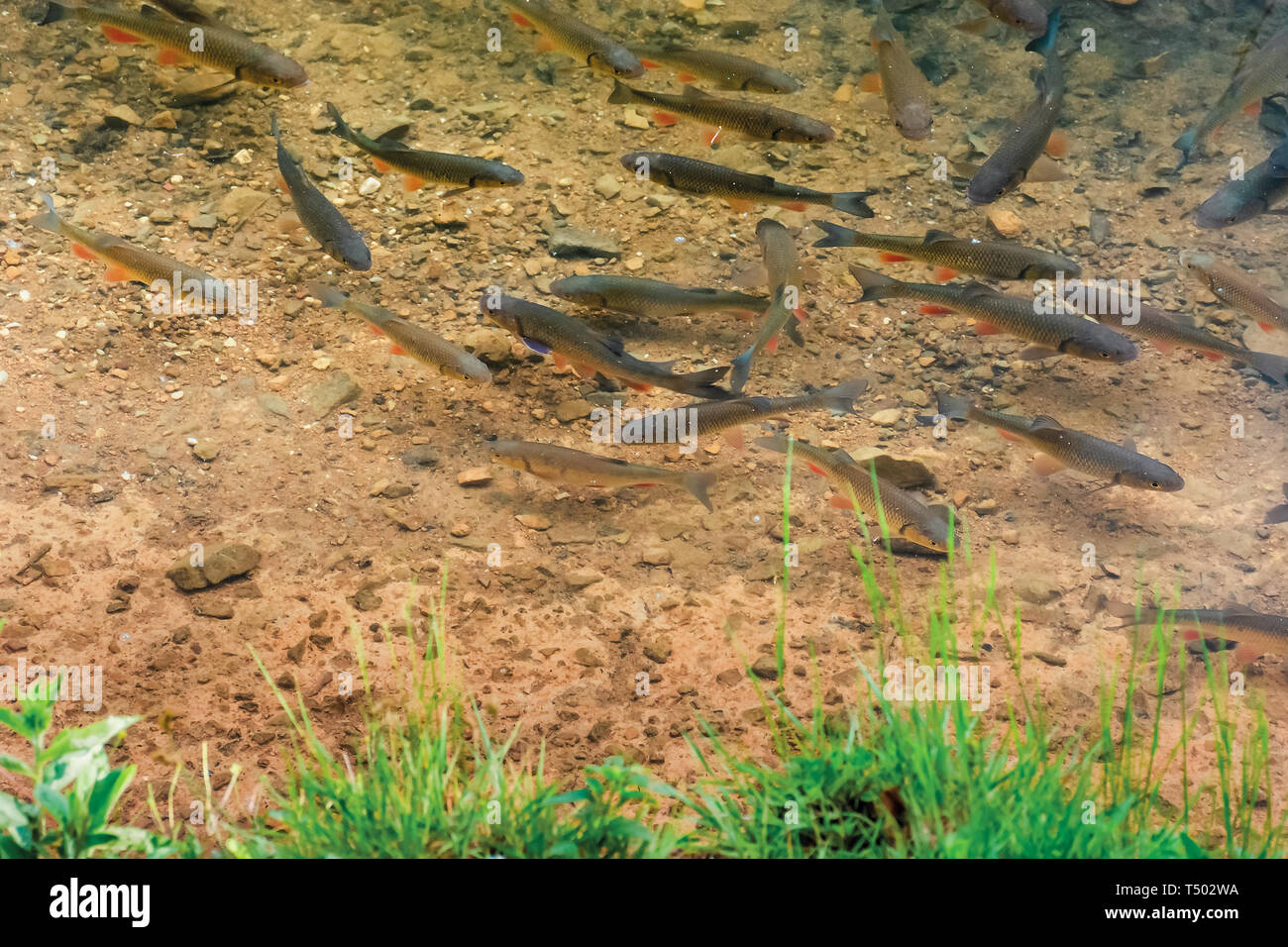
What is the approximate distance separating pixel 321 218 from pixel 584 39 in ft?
6.71

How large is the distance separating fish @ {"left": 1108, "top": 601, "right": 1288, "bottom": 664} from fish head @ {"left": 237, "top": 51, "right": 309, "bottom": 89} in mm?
5466

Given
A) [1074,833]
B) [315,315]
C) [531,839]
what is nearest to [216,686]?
[531,839]

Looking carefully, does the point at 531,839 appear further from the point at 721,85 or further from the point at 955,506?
the point at 721,85

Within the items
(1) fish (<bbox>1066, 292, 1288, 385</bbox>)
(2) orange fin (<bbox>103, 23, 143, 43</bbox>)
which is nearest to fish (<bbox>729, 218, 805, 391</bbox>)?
(1) fish (<bbox>1066, 292, 1288, 385</bbox>)

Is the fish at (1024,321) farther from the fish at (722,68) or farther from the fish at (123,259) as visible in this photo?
the fish at (123,259)

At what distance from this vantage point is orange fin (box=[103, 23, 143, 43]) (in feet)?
18.3

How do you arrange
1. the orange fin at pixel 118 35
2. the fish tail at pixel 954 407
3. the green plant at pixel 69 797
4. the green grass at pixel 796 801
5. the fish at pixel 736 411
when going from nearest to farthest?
the green plant at pixel 69 797 → the green grass at pixel 796 801 → the fish at pixel 736 411 → the fish tail at pixel 954 407 → the orange fin at pixel 118 35

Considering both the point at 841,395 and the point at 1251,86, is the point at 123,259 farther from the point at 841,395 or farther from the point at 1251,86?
the point at 1251,86

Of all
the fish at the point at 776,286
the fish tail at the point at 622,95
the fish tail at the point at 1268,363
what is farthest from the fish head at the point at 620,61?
the fish tail at the point at 1268,363

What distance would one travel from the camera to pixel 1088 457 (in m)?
4.47

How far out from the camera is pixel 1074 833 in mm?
2521

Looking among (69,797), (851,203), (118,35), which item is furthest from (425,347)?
(118,35)

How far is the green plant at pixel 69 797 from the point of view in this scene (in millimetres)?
2299

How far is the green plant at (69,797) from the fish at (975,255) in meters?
4.14
